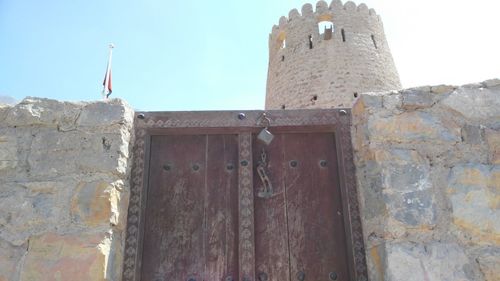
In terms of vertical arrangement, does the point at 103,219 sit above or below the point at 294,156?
below

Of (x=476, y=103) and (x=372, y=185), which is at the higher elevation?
(x=476, y=103)

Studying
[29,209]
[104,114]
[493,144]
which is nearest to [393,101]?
[493,144]

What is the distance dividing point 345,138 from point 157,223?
1.08 metres

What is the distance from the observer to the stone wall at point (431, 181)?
1.72m

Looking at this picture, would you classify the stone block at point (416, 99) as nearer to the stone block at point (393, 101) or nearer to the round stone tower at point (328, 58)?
the stone block at point (393, 101)

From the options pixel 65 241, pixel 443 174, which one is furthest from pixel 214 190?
pixel 443 174

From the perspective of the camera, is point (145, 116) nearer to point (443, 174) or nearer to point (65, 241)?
point (65, 241)

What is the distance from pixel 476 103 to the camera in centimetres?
198

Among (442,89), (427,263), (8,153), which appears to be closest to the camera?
(427,263)

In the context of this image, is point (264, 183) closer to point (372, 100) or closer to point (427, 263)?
point (372, 100)

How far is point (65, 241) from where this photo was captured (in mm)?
1751

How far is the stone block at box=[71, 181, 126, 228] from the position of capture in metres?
1.79

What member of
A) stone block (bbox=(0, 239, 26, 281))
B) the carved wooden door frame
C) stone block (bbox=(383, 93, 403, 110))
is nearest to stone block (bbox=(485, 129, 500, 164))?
stone block (bbox=(383, 93, 403, 110))

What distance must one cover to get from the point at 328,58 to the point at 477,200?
9.87 m
